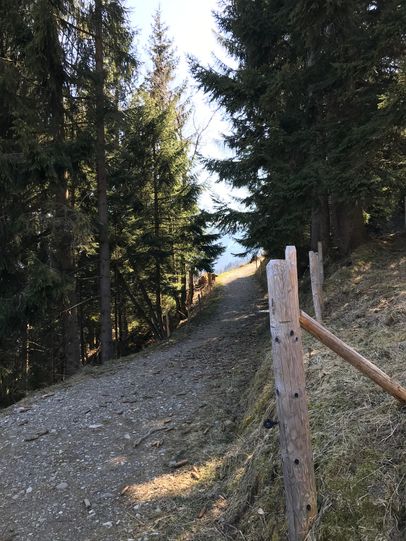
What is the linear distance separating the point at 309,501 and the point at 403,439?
82 cm

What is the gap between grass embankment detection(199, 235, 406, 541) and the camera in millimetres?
2820

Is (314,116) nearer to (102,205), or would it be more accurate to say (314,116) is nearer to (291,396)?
(102,205)

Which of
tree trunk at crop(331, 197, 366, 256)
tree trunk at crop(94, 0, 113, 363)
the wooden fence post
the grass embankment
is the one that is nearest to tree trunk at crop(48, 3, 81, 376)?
tree trunk at crop(94, 0, 113, 363)

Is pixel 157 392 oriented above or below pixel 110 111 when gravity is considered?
below

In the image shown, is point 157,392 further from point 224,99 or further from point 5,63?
point 5,63

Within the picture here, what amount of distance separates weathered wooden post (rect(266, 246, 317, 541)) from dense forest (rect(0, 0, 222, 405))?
856cm

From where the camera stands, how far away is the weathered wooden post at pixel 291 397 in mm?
2938

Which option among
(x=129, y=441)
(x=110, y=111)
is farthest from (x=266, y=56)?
(x=129, y=441)

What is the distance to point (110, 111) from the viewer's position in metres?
12.7

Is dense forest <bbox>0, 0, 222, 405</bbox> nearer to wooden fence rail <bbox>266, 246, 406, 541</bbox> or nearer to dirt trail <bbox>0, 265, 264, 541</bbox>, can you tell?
dirt trail <bbox>0, 265, 264, 541</bbox>

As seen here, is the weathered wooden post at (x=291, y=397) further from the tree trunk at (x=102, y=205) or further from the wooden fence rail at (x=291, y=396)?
the tree trunk at (x=102, y=205)

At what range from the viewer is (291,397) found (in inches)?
117

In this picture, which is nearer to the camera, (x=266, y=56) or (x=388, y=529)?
(x=388, y=529)

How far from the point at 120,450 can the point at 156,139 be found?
12.4 m
